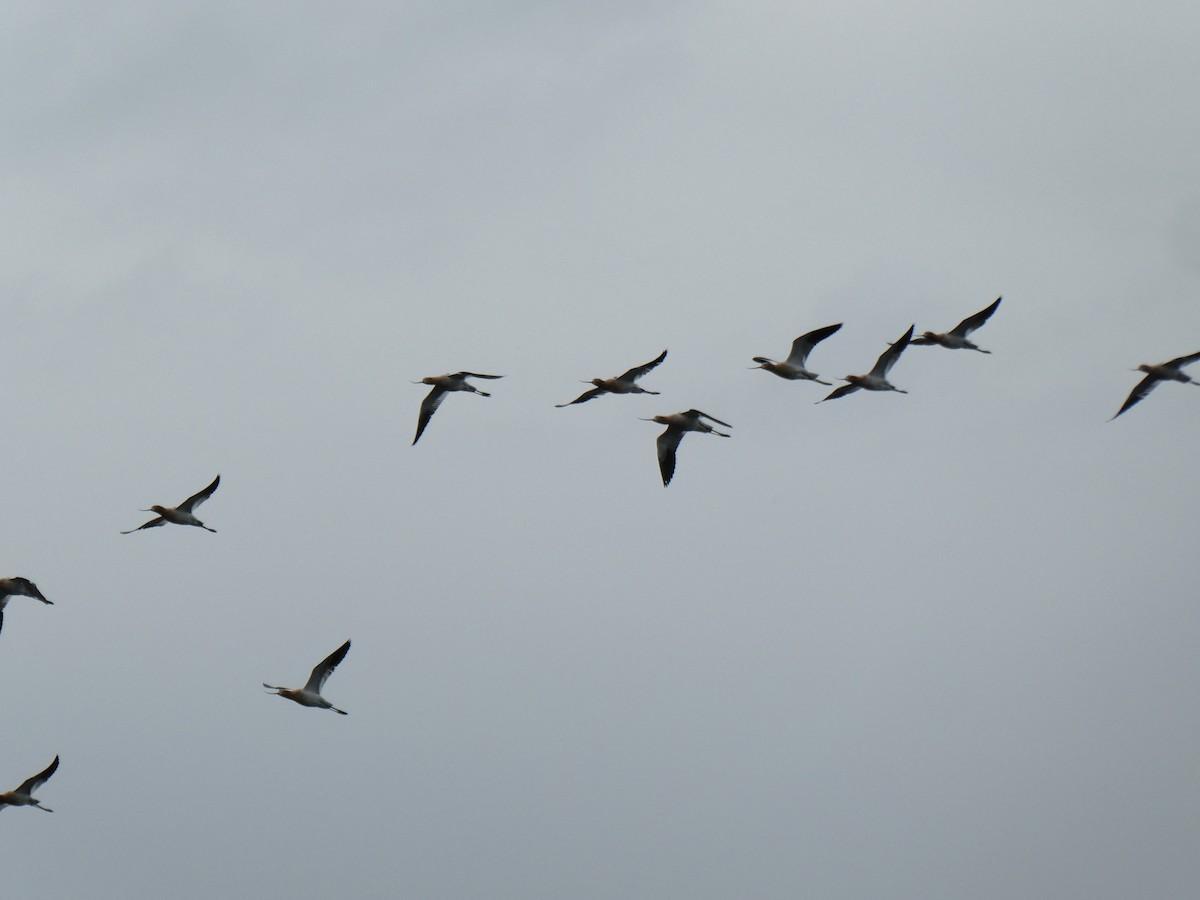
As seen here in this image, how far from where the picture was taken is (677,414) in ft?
159

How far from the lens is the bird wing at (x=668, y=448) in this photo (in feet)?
Result: 161

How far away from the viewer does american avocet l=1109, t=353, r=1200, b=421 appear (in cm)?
4869

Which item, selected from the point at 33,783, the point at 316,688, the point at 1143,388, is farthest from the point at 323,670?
the point at 1143,388

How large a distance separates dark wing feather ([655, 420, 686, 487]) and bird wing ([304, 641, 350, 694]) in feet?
35.0

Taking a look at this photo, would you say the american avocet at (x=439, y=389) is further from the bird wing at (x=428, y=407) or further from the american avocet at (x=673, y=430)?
the american avocet at (x=673, y=430)

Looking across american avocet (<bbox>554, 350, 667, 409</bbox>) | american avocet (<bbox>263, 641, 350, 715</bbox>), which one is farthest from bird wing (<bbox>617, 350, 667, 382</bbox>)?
american avocet (<bbox>263, 641, 350, 715</bbox>)

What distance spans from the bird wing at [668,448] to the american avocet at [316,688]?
1067cm

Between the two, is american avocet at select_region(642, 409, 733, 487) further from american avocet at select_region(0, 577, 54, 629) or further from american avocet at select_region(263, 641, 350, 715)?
american avocet at select_region(0, 577, 54, 629)

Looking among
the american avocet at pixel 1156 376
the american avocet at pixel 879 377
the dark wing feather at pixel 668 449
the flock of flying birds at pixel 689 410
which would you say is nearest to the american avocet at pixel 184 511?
the flock of flying birds at pixel 689 410

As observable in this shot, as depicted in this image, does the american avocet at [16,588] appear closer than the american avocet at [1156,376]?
Yes

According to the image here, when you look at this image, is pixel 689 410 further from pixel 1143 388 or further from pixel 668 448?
pixel 1143 388

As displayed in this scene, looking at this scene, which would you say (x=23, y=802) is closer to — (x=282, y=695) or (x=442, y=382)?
(x=282, y=695)

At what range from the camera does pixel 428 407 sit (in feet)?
173

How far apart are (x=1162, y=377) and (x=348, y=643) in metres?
25.5
